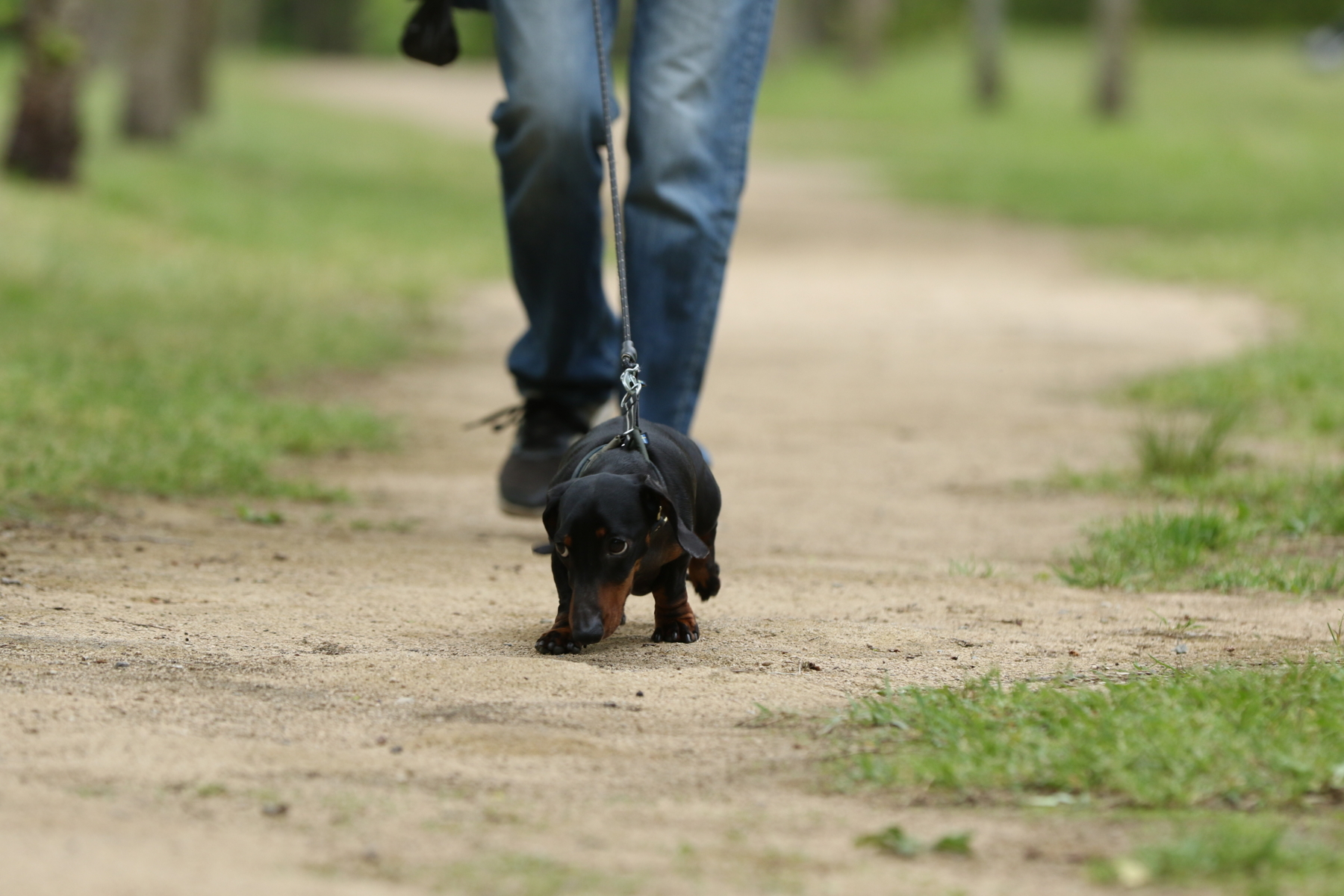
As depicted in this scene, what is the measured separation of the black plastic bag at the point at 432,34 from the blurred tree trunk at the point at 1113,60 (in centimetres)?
2195

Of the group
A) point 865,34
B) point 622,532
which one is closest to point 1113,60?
point 865,34

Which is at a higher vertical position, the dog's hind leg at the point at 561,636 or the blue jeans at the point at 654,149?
the blue jeans at the point at 654,149

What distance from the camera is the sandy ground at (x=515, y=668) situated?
190 cm

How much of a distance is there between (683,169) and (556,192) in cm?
29

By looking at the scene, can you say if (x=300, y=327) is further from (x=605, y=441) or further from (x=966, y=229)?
(x=966, y=229)

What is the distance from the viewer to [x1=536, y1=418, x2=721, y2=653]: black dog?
101 inches

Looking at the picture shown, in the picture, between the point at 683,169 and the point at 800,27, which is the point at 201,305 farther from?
the point at 800,27

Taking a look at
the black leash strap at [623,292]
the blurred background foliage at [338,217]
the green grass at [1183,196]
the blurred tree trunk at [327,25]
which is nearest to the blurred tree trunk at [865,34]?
the green grass at [1183,196]

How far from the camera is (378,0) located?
206 feet

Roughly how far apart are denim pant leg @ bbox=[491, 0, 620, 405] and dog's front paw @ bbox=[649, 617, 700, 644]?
116 cm

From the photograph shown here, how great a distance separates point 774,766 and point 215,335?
5.28m

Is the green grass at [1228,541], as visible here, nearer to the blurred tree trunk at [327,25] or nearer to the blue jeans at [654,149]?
the blue jeans at [654,149]

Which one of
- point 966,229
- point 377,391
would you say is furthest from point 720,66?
point 966,229

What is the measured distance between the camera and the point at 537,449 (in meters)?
3.99
